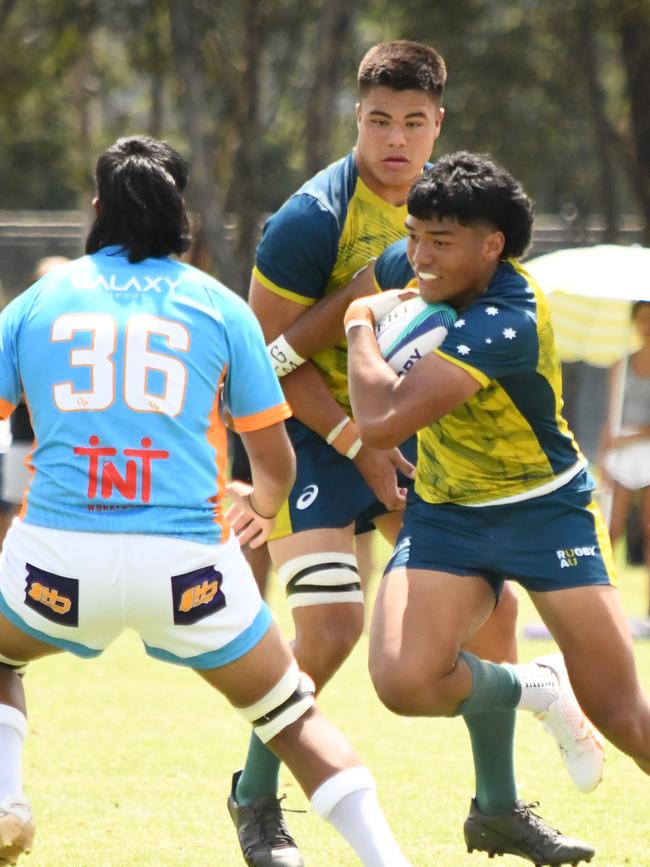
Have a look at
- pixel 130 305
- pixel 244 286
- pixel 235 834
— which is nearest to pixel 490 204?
pixel 130 305

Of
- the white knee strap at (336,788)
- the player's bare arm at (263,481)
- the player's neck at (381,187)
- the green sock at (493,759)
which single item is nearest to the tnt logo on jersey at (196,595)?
the player's bare arm at (263,481)

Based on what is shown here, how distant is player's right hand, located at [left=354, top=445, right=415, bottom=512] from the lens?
542cm

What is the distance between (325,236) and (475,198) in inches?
37.9

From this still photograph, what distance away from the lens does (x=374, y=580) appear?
12859mm

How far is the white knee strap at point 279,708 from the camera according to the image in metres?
4.14

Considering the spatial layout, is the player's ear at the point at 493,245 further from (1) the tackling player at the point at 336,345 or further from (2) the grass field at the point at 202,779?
(2) the grass field at the point at 202,779

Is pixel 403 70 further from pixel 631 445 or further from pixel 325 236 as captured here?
pixel 631 445

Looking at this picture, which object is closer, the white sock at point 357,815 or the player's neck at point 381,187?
the white sock at point 357,815

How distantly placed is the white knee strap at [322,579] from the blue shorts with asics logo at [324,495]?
128 millimetres

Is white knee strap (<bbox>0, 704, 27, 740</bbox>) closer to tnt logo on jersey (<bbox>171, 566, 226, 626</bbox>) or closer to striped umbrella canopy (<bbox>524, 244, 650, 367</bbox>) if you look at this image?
tnt logo on jersey (<bbox>171, 566, 226, 626</bbox>)

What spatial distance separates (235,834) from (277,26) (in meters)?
15.6

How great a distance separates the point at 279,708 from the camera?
4156 millimetres

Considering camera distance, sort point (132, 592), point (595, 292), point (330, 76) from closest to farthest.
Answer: point (132, 592) → point (595, 292) → point (330, 76)

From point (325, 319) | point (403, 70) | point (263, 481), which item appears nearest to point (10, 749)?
point (263, 481)
